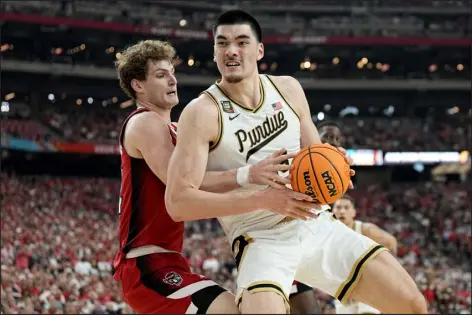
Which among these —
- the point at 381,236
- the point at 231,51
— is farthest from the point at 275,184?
the point at 381,236

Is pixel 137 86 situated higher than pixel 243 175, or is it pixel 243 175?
pixel 137 86

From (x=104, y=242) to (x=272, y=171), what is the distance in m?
18.5

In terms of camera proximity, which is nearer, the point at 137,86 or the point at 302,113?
the point at 302,113

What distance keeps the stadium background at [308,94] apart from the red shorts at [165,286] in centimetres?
1711

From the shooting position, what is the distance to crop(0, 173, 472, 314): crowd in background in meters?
16.1

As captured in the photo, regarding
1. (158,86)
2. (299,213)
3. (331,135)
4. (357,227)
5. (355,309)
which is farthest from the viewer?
(355,309)

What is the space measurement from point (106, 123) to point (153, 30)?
530 cm

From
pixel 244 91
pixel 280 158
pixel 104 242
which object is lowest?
pixel 104 242

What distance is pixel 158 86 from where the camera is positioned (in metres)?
5.52

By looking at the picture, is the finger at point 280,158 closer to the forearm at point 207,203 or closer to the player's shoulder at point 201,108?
the forearm at point 207,203

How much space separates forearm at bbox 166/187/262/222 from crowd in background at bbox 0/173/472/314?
22.6 feet

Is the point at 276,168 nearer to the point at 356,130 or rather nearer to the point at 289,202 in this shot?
the point at 289,202

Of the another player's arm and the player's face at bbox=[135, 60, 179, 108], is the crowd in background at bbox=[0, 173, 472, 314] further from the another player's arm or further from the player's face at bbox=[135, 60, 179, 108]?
the another player's arm

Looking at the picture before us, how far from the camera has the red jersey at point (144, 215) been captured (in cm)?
513
